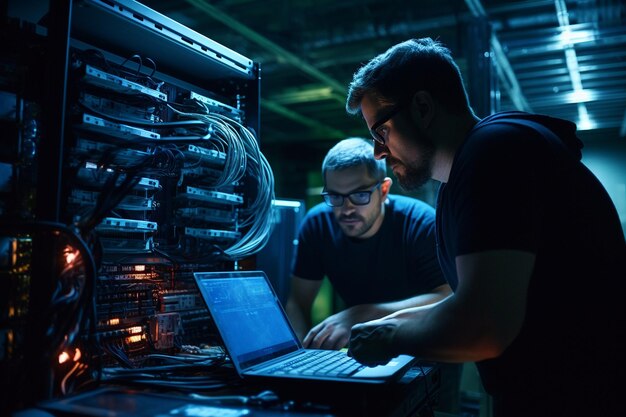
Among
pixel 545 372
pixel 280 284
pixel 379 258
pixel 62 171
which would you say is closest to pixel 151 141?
pixel 62 171

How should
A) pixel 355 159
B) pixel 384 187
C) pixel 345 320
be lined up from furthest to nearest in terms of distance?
pixel 384 187 → pixel 355 159 → pixel 345 320

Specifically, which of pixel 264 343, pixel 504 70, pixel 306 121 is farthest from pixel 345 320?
pixel 306 121

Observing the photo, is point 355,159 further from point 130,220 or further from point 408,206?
point 130,220

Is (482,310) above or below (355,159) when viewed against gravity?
below

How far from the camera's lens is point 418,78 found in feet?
3.82

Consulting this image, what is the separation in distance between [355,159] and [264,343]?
995mm

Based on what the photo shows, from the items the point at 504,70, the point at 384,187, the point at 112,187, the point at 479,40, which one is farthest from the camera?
the point at 504,70

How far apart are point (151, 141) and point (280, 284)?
3.65 feet

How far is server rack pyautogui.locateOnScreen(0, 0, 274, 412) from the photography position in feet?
2.86

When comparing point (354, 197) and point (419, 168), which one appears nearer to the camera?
point (419, 168)

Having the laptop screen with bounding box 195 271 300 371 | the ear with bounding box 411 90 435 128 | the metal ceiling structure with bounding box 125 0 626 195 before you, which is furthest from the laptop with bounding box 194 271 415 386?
the metal ceiling structure with bounding box 125 0 626 195

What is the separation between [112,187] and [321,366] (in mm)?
523

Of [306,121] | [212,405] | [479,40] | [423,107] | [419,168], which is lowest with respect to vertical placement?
[212,405]

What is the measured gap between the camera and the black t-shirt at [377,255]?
6.72 feet
